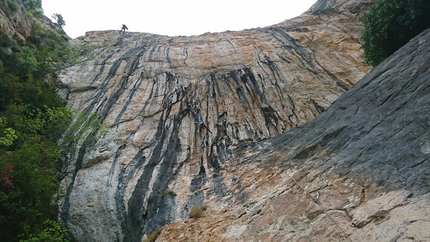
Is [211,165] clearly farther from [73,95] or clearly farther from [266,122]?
[73,95]

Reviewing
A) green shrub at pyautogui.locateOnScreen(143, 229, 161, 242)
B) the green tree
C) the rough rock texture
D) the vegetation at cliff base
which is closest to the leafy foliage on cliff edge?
the vegetation at cliff base

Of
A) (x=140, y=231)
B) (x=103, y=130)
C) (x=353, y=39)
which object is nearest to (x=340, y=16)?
(x=353, y=39)

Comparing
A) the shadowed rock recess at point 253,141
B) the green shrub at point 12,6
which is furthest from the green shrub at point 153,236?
the green shrub at point 12,6

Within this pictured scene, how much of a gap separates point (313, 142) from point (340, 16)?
21811 mm

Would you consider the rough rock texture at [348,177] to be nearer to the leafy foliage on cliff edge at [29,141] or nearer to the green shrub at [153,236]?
the green shrub at [153,236]

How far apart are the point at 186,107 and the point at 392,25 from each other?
1110 cm

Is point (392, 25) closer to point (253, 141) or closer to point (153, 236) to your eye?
point (253, 141)

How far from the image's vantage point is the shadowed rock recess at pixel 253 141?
664 cm

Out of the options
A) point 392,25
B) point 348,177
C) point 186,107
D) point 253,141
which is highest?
point 186,107

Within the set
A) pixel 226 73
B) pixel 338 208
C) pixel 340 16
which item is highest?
pixel 340 16

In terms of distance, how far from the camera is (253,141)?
14.9 m

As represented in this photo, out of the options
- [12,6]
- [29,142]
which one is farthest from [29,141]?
[12,6]

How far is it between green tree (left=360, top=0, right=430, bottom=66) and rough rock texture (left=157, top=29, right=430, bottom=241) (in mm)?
3656

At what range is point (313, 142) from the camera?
9930mm
